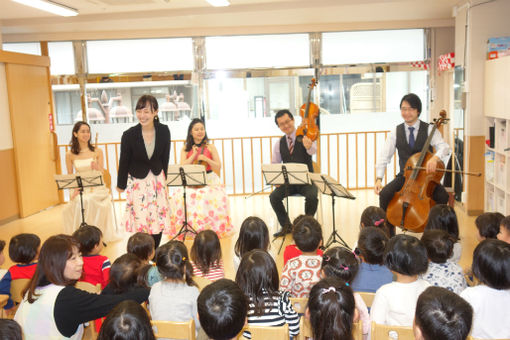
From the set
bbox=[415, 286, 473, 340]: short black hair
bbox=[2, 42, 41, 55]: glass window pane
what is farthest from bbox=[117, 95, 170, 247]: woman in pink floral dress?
bbox=[2, 42, 41, 55]: glass window pane

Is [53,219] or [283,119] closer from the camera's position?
[283,119]

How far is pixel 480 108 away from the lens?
5695 mm

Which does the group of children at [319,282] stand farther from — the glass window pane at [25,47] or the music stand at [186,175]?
the glass window pane at [25,47]

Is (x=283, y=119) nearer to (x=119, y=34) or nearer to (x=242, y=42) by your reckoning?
(x=242, y=42)

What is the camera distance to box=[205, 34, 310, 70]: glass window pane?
736 cm

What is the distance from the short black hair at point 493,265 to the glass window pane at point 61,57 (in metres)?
6.79

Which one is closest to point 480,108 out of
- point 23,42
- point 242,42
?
point 242,42


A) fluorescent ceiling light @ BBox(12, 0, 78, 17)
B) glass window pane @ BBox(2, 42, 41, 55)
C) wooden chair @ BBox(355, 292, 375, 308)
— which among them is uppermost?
fluorescent ceiling light @ BBox(12, 0, 78, 17)

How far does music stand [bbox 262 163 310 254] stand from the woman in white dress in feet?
6.69

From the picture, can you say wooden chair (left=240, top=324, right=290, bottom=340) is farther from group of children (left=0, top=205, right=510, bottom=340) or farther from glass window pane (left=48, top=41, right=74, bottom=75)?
glass window pane (left=48, top=41, right=74, bottom=75)

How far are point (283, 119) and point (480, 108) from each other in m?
2.42

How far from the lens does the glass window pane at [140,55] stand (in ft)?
24.2

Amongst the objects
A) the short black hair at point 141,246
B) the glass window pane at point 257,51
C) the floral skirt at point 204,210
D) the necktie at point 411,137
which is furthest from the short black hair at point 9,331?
the glass window pane at point 257,51

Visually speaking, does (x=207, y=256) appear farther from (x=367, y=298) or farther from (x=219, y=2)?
(x=219, y=2)
